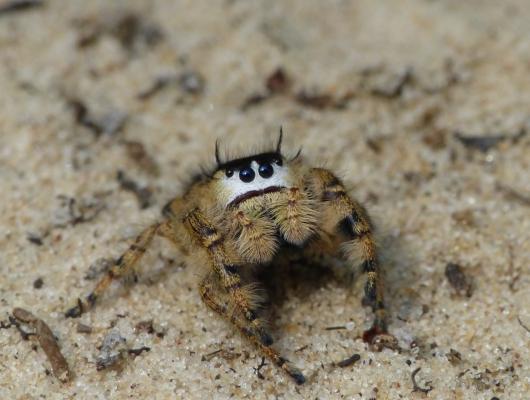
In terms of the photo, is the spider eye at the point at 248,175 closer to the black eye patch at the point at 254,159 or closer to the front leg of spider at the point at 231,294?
the black eye patch at the point at 254,159

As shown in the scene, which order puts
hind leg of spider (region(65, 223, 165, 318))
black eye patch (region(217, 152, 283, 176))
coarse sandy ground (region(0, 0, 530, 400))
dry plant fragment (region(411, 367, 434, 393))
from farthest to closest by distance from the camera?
1. hind leg of spider (region(65, 223, 165, 318))
2. black eye patch (region(217, 152, 283, 176))
3. coarse sandy ground (region(0, 0, 530, 400))
4. dry plant fragment (region(411, 367, 434, 393))

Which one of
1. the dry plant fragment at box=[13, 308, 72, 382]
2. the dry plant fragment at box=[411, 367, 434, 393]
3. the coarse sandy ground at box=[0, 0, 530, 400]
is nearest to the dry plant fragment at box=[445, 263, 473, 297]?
the coarse sandy ground at box=[0, 0, 530, 400]

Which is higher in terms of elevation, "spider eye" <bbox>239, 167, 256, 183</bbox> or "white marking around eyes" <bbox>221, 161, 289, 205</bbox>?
"spider eye" <bbox>239, 167, 256, 183</bbox>

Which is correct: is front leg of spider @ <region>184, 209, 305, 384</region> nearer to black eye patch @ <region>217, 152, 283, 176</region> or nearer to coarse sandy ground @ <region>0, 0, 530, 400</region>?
coarse sandy ground @ <region>0, 0, 530, 400</region>

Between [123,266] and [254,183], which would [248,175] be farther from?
[123,266]

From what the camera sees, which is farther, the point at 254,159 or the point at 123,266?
the point at 123,266

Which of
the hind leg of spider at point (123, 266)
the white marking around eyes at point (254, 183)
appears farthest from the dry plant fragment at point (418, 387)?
the hind leg of spider at point (123, 266)

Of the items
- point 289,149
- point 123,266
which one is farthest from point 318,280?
point 289,149
